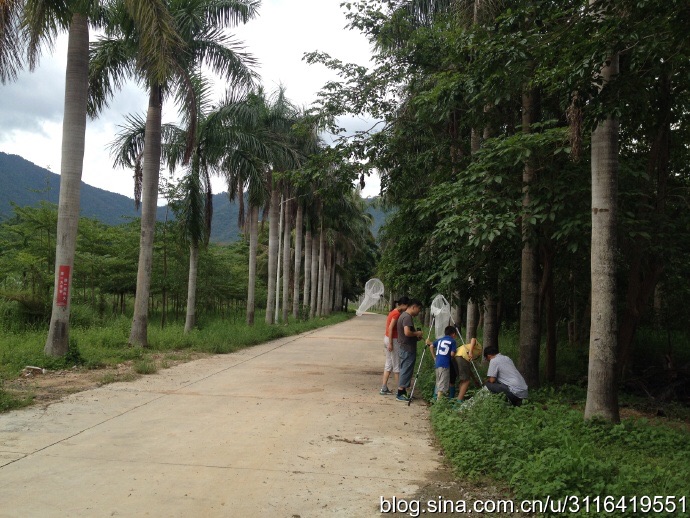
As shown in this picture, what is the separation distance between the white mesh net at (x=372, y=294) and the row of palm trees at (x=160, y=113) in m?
2.51

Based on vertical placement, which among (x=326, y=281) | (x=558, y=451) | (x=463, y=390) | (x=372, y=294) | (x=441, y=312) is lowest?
(x=463, y=390)

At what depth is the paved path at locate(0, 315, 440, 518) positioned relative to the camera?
466 centimetres

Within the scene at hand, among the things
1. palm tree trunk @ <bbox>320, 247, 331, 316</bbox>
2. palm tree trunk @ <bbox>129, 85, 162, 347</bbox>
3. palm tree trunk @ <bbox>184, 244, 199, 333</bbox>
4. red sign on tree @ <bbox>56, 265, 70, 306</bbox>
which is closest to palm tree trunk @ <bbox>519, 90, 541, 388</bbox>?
red sign on tree @ <bbox>56, 265, 70, 306</bbox>

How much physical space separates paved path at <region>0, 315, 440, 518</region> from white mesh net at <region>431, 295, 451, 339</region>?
159 centimetres

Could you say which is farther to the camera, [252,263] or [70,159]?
[252,263]

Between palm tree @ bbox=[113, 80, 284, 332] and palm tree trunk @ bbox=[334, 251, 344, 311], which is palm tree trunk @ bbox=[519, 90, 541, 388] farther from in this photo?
palm tree trunk @ bbox=[334, 251, 344, 311]

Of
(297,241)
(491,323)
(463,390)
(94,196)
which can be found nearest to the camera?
(463,390)

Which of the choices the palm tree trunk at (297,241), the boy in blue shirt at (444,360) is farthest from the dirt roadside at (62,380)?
the palm tree trunk at (297,241)

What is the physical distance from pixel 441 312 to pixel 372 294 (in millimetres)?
3764

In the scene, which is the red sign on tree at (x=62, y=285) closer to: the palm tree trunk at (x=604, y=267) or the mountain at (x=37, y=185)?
the palm tree trunk at (x=604, y=267)

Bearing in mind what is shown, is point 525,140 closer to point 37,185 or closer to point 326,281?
point 326,281

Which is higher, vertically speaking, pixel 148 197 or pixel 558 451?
pixel 148 197

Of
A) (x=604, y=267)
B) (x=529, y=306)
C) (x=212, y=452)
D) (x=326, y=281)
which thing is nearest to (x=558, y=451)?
(x=604, y=267)

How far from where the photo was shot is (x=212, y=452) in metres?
6.09
